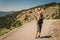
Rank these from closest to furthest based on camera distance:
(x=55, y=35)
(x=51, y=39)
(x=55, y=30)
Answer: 1. (x=51, y=39)
2. (x=55, y=35)
3. (x=55, y=30)

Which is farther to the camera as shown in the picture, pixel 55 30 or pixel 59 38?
pixel 55 30

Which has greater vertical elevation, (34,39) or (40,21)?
(40,21)

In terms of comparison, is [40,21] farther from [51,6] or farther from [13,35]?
[51,6]

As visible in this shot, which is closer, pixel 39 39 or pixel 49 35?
pixel 39 39

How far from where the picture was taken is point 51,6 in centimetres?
5506

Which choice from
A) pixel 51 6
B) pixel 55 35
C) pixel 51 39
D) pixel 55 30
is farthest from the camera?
pixel 51 6

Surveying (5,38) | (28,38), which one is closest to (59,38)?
(28,38)

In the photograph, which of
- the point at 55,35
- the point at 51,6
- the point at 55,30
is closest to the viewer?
the point at 55,35

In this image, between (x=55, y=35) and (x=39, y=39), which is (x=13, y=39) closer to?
(x=39, y=39)

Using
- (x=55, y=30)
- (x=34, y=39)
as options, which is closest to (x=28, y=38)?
(x=34, y=39)

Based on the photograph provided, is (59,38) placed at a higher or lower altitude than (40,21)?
lower

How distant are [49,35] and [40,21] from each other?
1679mm

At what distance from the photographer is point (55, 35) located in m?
17.5

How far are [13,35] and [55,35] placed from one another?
2.69 meters
